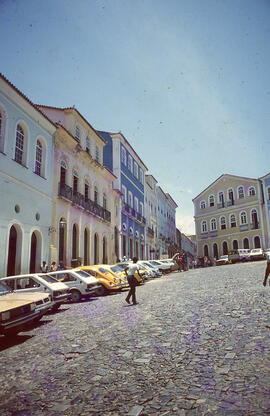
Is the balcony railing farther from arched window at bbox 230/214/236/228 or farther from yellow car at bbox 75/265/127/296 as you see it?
arched window at bbox 230/214/236/228

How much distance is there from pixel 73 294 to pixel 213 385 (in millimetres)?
10411

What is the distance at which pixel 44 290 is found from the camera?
35.1ft

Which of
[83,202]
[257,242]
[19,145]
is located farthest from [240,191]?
[19,145]

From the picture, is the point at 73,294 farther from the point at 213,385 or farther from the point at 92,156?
the point at 92,156

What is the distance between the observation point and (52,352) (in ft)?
18.5

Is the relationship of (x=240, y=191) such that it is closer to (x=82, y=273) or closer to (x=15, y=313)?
(x=82, y=273)

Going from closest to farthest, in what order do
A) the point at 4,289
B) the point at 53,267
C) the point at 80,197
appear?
the point at 4,289, the point at 53,267, the point at 80,197

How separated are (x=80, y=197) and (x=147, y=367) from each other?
1950 cm

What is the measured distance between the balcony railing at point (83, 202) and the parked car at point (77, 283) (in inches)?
301

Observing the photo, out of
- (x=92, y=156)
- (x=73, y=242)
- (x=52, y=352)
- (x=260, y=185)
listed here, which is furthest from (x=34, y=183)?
(x=260, y=185)

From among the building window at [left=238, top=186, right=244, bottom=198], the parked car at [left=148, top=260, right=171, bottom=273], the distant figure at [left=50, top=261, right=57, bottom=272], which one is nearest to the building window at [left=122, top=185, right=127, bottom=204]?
the parked car at [left=148, top=260, right=171, bottom=273]

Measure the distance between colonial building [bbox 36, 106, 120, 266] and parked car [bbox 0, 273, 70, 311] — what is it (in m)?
7.69

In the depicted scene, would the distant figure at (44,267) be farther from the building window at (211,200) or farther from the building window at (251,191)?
the building window at (211,200)

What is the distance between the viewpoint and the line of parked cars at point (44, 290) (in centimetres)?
714
